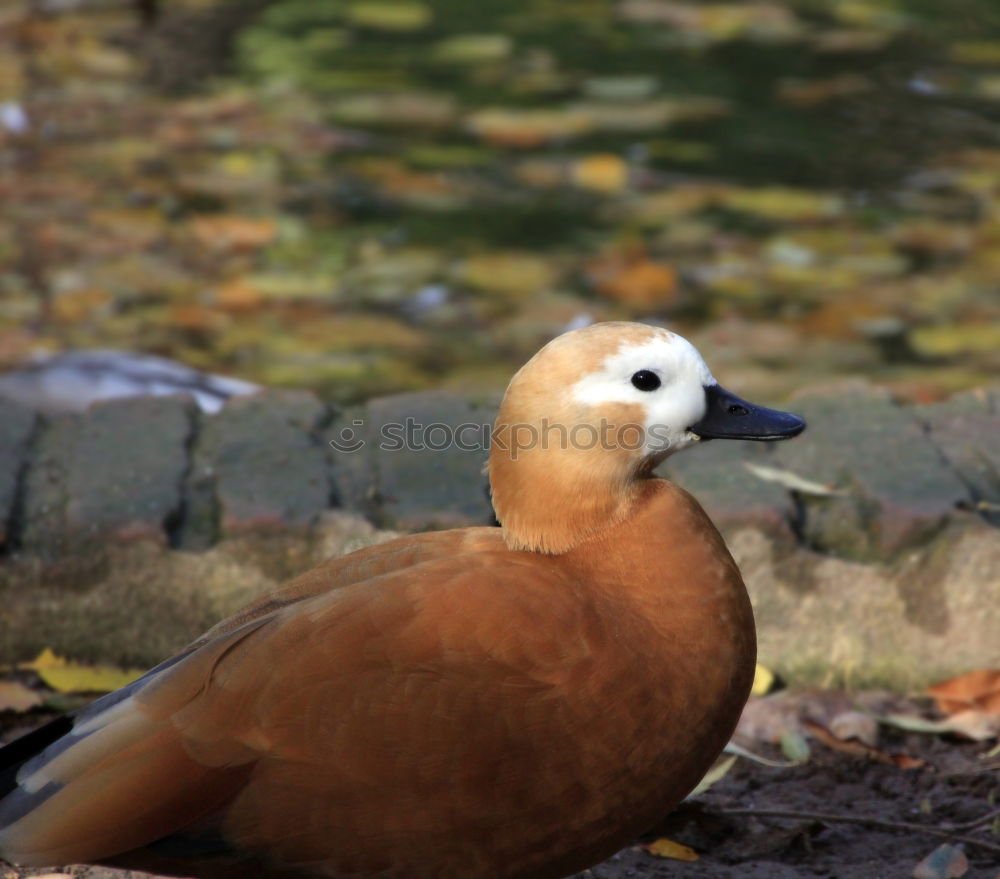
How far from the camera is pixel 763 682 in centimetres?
278

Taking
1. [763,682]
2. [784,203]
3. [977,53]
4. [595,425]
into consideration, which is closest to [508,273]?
[784,203]

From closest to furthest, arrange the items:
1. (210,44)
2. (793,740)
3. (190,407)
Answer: (793,740), (190,407), (210,44)

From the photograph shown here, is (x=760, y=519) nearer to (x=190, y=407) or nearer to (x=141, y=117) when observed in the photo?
(x=190, y=407)

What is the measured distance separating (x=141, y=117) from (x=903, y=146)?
9.41 feet

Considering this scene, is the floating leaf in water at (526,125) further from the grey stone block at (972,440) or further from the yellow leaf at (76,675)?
the yellow leaf at (76,675)

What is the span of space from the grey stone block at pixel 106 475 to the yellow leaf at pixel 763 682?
1.11 metres

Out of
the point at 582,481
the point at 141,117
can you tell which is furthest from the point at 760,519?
the point at 141,117

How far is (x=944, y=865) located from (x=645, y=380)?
90 centimetres

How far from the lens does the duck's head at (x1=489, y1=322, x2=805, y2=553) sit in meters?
2.08

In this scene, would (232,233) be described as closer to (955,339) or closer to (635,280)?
(635,280)

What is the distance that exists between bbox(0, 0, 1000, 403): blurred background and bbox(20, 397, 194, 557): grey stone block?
41.0 inches

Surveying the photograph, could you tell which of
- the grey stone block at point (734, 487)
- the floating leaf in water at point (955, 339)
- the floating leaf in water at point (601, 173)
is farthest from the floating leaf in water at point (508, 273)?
the grey stone block at point (734, 487)

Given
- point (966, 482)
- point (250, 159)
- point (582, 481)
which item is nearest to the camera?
point (582, 481)

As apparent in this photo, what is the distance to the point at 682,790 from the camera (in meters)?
2.09
